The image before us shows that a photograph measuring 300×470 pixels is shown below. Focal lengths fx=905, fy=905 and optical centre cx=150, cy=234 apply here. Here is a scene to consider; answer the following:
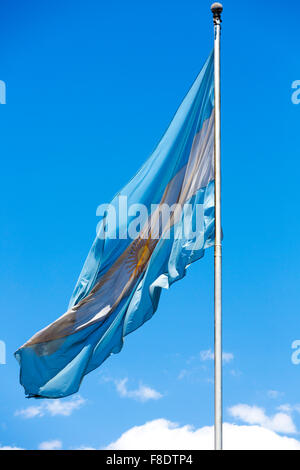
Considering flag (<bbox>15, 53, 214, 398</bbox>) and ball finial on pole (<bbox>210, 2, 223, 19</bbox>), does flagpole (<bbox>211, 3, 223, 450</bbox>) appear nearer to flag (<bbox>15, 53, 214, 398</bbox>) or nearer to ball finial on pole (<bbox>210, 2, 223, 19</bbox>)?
ball finial on pole (<bbox>210, 2, 223, 19</bbox>)

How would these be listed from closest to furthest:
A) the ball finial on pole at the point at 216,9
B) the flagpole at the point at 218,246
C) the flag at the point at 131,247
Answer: the flagpole at the point at 218,246
the flag at the point at 131,247
the ball finial on pole at the point at 216,9

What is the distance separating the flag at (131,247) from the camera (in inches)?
739

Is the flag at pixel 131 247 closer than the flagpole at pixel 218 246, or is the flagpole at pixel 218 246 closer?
A: the flagpole at pixel 218 246

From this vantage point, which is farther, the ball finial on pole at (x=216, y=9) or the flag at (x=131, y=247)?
the ball finial on pole at (x=216, y=9)

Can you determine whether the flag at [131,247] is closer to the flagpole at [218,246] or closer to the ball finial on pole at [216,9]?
the flagpole at [218,246]

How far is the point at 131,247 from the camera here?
19203 mm

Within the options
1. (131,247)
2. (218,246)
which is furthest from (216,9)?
(131,247)

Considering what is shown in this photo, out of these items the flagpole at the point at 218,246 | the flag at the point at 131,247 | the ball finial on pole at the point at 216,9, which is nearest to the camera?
the flagpole at the point at 218,246

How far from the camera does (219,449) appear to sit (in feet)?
54.3

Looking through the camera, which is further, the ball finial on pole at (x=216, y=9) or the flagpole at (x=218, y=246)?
the ball finial on pole at (x=216, y=9)

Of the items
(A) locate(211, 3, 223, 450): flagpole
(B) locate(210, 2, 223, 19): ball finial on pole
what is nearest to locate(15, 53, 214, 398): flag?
(A) locate(211, 3, 223, 450): flagpole

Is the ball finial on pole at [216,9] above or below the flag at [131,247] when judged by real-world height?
above

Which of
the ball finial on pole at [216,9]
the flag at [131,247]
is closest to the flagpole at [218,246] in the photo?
the ball finial on pole at [216,9]

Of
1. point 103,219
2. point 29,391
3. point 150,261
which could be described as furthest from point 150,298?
point 29,391
